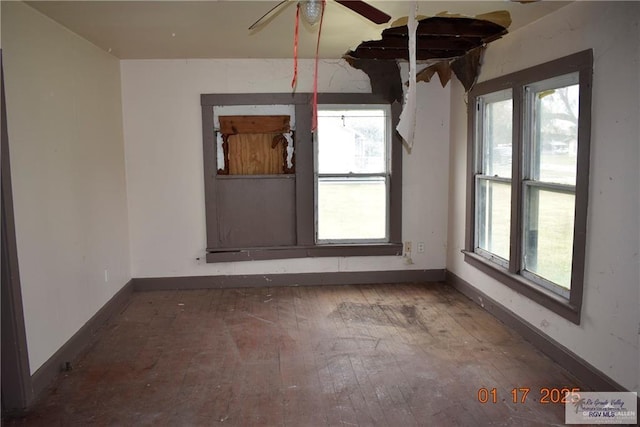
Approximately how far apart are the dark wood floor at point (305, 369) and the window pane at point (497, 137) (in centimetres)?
126

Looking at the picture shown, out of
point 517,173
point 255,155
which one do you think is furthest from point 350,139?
point 517,173

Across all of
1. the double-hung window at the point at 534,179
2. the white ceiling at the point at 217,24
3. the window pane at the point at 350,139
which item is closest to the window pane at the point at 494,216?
the double-hung window at the point at 534,179

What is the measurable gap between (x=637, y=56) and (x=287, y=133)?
10.8 feet

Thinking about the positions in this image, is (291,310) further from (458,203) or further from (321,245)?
(458,203)

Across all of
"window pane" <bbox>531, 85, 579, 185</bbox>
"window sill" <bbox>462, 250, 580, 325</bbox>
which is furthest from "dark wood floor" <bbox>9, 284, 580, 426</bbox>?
"window pane" <bbox>531, 85, 579, 185</bbox>

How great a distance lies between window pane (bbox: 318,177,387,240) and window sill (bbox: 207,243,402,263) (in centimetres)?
14

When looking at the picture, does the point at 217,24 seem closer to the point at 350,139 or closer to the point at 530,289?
the point at 350,139

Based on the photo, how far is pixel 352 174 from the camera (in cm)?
545

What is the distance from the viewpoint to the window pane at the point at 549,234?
3.45m

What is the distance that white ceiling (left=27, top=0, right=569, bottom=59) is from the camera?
3215 millimetres

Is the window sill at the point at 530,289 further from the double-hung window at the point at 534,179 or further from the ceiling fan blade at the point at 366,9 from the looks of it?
the ceiling fan blade at the point at 366,9

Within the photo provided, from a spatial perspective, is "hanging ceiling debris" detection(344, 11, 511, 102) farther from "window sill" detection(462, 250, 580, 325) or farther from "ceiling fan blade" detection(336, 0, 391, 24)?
"window sill" detection(462, 250, 580, 325)

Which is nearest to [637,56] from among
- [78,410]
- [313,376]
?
[313,376]
